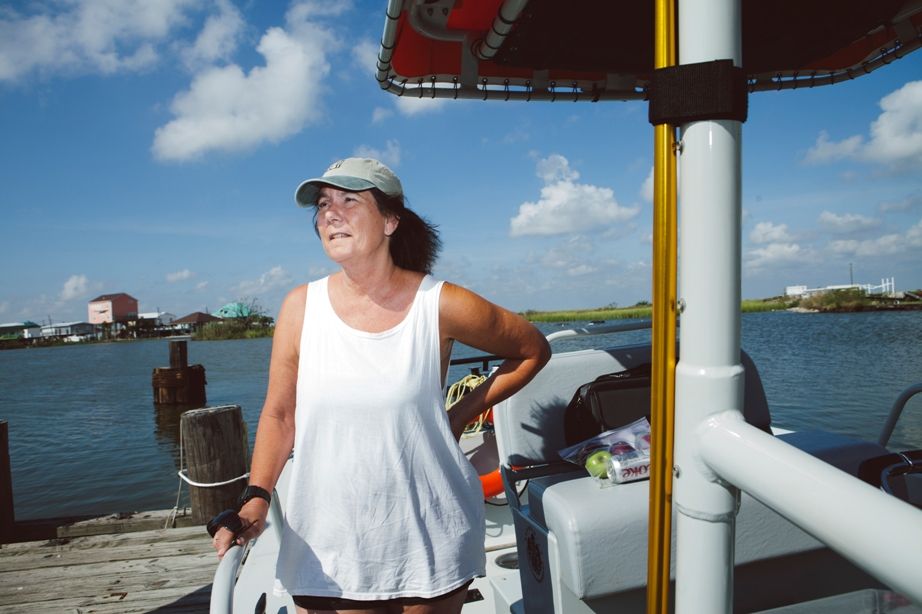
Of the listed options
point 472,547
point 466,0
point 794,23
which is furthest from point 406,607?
point 794,23

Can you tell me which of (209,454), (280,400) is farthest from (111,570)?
(280,400)

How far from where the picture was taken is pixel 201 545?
4.47m

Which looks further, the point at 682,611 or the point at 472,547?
the point at 472,547

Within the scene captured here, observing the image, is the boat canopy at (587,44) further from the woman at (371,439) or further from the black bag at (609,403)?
the black bag at (609,403)

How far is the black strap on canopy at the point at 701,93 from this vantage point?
80 cm

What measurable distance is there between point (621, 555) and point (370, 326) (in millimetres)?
924

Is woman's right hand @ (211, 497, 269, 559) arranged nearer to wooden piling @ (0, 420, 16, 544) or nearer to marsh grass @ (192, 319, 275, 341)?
wooden piling @ (0, 420, 16, 544)

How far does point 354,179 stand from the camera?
151 centimetres

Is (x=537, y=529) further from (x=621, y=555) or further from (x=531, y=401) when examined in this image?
(x=531, y=401)

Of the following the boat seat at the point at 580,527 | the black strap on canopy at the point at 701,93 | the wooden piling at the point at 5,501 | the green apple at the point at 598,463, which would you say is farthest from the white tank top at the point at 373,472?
the wooden piling at the point at 5,501

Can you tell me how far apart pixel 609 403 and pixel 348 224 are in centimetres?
112

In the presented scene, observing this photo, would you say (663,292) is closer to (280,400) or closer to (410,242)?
(410,242)

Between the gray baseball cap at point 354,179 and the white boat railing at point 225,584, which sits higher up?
the gray baseball cap at point 354,179

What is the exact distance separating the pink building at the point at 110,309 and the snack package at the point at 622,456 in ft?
381
